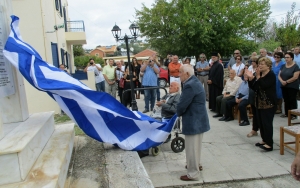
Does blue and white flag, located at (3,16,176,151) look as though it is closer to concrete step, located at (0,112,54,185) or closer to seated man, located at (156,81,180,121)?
concrete step, located at (0,112,54,185)

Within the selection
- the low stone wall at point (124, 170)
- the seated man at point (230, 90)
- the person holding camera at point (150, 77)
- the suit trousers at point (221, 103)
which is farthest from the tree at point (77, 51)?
the low stone wall at point (124, 170)

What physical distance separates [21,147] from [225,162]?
3398mm

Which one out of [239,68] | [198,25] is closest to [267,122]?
[239,68]

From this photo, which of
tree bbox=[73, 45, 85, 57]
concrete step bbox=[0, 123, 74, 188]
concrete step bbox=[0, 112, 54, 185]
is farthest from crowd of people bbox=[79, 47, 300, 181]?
tree bbox=[73, 45, 85, 57]

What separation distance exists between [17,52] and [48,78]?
48 cm

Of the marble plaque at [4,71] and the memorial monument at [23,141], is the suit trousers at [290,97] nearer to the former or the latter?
the memorial monument at [23,141]

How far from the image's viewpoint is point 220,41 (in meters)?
19.7

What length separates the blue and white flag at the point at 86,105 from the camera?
325cm

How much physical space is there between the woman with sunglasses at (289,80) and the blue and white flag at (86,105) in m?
3.99

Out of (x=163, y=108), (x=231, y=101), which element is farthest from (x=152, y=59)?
(x=163, y=108)

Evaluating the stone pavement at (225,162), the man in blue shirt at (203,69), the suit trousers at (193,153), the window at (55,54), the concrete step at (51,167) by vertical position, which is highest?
the window at (55,54)

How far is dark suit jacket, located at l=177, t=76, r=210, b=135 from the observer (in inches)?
149

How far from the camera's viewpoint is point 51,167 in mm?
2869

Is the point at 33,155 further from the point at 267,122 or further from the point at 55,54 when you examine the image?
the point at 55,54
